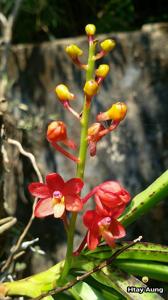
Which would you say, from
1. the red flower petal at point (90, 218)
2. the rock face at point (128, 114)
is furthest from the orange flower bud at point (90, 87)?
the rock face at point (128, 114)

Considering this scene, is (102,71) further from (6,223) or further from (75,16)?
(75,16)

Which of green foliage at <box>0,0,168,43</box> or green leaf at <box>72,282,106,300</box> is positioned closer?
green leaf at <box>72,282,106,300</box>

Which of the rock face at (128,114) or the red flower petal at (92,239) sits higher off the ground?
the rock face at (128,114)

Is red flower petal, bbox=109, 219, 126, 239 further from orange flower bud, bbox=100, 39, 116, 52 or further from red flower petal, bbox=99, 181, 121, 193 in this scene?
orange flower bud, bbox=100, 39, 116, 52

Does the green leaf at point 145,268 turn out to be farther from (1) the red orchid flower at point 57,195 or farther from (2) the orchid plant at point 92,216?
Result: (1) the red orchid flower at point 57,195

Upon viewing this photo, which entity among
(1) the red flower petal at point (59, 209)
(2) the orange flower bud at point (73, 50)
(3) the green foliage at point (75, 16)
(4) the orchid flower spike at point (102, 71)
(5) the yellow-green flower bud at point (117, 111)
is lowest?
(1) the red flower petal at point (59, 209)

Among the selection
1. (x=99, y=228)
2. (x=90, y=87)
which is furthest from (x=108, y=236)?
(x=90, y=87)

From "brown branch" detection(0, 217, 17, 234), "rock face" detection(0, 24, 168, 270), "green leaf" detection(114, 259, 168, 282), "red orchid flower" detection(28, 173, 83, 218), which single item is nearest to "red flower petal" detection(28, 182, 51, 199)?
"red orchid flower" detection(28, 173, 83, 218)
